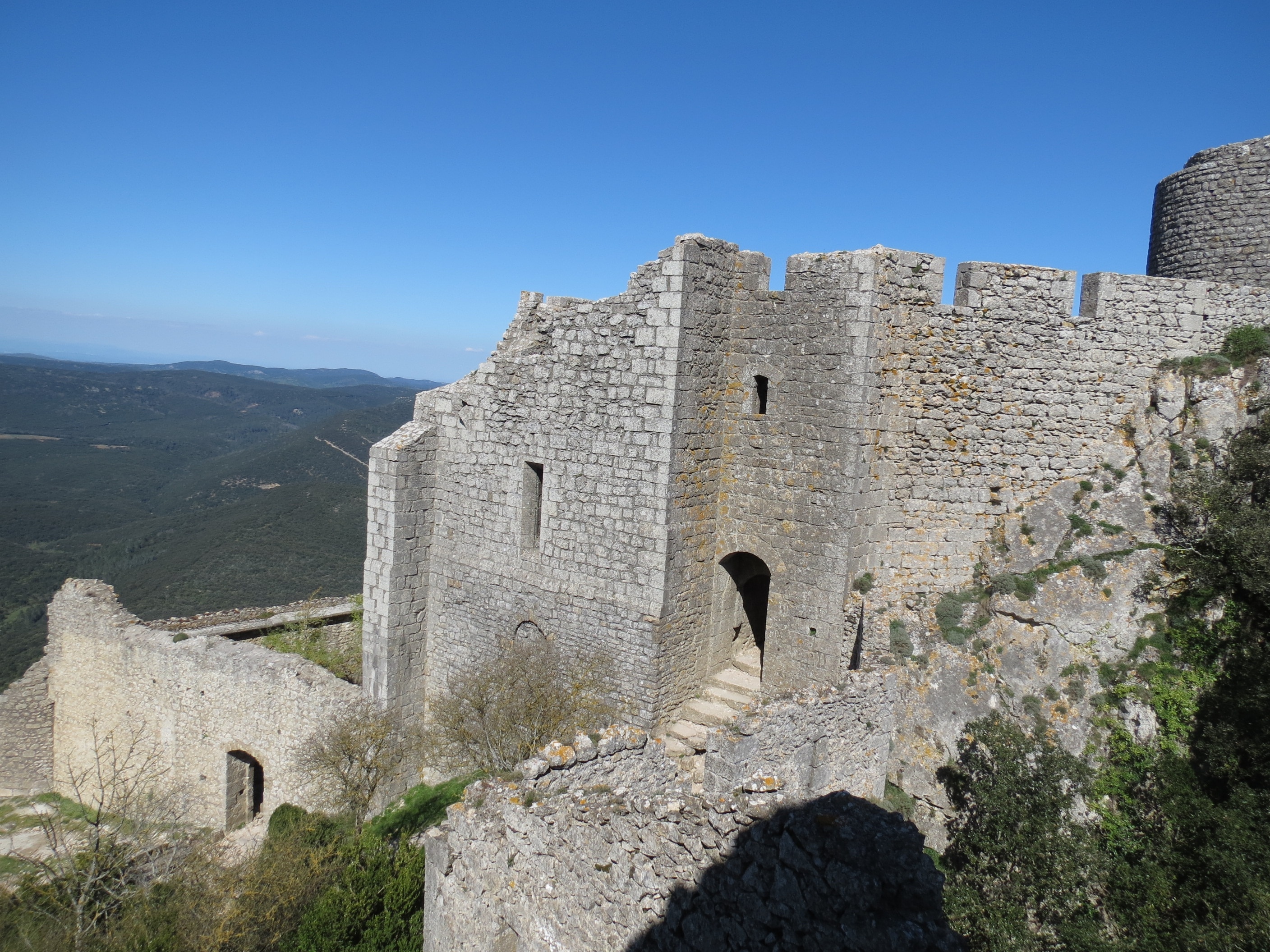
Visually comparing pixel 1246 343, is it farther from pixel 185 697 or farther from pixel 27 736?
pixel 27 736

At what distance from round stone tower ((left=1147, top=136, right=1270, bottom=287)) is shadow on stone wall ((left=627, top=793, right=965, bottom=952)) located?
9.71 meters

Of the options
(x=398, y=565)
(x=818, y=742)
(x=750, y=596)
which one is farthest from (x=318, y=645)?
(x=818, y=742)

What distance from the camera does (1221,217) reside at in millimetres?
11656

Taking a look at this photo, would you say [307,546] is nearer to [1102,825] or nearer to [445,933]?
[445,933]

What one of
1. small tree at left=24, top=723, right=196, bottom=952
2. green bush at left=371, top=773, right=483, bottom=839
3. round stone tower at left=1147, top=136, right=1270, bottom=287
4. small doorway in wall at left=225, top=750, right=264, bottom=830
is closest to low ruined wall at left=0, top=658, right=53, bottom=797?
small tree at left=24, top=723, right=196, bottom=952

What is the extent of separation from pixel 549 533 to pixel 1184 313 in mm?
8973

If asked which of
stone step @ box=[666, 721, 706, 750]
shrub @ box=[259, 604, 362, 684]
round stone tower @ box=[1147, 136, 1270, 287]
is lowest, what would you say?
shrub @ box=[259, 604, 362, 684]

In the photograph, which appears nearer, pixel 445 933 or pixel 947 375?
pixel 445 933

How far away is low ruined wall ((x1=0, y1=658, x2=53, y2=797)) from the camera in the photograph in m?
18.8

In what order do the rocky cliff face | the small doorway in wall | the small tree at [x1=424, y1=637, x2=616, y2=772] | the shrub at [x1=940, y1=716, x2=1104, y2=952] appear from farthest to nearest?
the small doorway in wall < the small tree at [x1=424, y1=637, x2=616, y2=772] < the rocky cliff face < the shrub at [x1=940, y1=716, x2=1104, y2=952]

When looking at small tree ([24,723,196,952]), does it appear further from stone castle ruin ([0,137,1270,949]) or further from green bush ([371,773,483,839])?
stone castle ruin ([0,137,1270,949])

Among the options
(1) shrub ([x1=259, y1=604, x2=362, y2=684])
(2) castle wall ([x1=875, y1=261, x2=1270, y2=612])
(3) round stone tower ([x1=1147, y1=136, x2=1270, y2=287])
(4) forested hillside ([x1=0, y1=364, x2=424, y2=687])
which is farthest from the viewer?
(4) forested hillside ([x1=0, y1=364, x2=424, y2=687])

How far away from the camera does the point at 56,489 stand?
7038cm

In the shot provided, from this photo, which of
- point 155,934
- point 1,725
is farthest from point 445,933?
point 1,725
